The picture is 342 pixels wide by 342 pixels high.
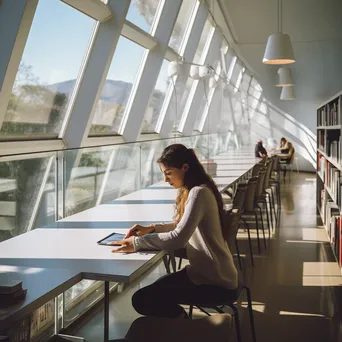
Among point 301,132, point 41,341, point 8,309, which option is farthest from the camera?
point 301,132

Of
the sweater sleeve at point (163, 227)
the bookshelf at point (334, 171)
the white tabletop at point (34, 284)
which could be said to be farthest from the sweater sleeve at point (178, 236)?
the bookshelf at point (334, 171)

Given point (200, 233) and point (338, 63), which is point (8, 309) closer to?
point (200, 233)

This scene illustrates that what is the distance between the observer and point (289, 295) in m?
3.97

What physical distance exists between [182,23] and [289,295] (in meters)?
6.19

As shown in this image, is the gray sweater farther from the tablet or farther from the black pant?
the tablet

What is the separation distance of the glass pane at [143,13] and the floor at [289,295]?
3.42 meters

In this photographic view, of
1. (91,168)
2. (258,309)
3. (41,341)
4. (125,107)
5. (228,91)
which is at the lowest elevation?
(41,341)

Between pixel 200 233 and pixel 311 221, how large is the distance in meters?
5.03

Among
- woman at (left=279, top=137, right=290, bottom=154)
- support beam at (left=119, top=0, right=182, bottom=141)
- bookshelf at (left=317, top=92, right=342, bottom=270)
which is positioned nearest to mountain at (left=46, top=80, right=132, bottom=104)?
support beam at (left=119, top=0, right=182, bottom=141)

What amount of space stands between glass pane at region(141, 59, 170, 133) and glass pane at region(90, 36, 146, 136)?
1.16 m

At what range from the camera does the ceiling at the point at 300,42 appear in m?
9.50

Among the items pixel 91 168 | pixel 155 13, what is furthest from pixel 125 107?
pixel 91 168

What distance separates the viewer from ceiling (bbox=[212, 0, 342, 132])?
9500 millimetres

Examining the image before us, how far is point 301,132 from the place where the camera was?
14.7 meters
